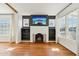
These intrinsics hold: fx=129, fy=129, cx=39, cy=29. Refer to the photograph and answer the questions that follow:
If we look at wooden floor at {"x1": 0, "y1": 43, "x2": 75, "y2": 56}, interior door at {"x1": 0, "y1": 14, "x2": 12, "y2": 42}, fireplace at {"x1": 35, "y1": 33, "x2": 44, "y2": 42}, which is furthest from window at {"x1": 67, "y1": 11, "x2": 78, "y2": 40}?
interior door at {"x1": 0, "y1": 14, "x2": 12, "y2": 42}

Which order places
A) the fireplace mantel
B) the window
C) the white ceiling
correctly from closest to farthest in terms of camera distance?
the window
the white ceiling
the fireplace mantel

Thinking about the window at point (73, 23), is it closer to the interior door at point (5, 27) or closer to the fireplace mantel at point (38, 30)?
the fireplace mantel at point (38, 30)

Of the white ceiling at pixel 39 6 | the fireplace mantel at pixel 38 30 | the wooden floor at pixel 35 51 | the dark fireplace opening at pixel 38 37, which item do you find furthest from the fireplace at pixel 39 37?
the wooden floor at pixel 35 51

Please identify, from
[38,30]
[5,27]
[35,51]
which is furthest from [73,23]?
[5,27]

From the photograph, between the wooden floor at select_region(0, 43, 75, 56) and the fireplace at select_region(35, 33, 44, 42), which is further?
the fireplace at select_region(35, 33, 44, 42)

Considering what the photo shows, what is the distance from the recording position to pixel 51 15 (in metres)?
11.6

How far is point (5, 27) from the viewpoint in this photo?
10.9m

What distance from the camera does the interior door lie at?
35.4ft

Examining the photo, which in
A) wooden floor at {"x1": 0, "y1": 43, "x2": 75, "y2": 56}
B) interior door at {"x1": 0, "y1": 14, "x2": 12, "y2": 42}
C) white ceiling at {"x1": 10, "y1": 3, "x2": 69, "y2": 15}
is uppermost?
white ceiling at {"x1": 10, "y1": 3, "x2": 69, "y2": 15}

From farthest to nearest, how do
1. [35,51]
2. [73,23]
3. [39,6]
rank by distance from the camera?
1. [39,6]
2. [35,51]
3. [73,23]

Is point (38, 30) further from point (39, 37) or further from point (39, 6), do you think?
point (39, 6)

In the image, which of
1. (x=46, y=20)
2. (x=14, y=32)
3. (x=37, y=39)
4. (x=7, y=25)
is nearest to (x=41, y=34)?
(x=37, y=39)

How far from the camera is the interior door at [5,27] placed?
10.8 meters

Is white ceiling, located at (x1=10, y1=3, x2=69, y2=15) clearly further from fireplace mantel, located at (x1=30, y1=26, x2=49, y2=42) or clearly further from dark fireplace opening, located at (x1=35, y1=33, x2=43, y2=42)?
dark fireplace opening, located at (x1=35, y1=33, x2=43, y2=42)
